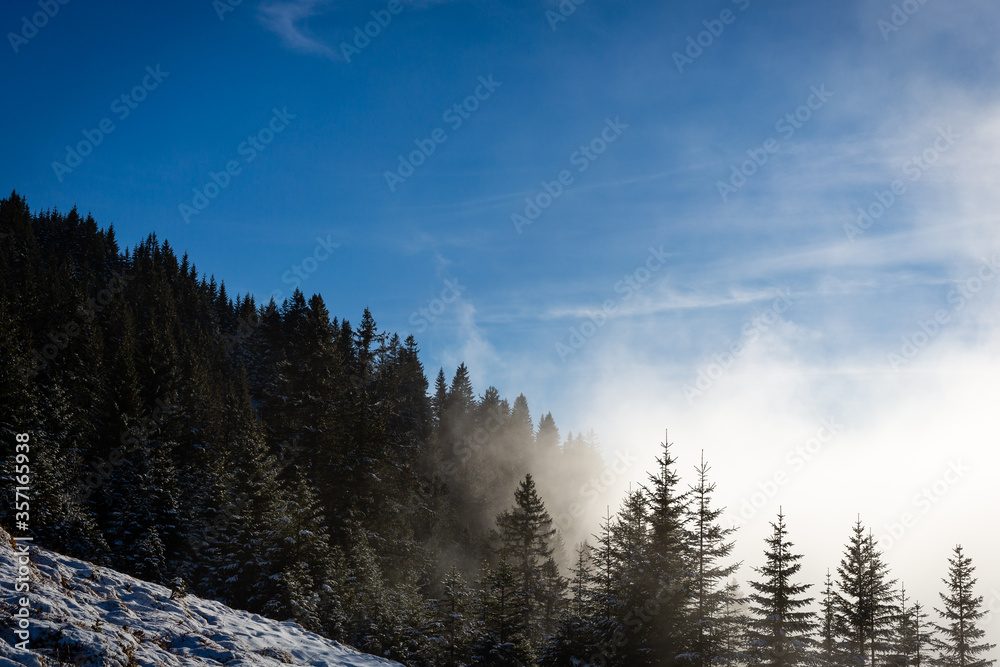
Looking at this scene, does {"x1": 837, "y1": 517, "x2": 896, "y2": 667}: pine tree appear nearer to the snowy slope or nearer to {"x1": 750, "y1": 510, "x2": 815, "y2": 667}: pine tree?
{"x1": 750, "y1": 510, "x2": 815, "y2": 667}: pine tree

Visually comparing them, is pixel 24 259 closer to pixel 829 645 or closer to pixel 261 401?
pixel 261 401

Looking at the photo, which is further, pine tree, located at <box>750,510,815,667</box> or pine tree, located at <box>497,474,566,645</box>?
pine tree, located at <box>497,474,566,645</box>

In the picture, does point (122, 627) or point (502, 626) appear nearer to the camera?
point (122, 627)

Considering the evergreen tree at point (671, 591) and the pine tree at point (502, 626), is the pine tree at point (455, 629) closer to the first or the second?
the pine tree at point (502, 626)

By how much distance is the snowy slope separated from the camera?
9914 mm

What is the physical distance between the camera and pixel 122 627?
12016mm

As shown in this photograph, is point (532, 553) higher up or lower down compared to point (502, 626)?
higher up

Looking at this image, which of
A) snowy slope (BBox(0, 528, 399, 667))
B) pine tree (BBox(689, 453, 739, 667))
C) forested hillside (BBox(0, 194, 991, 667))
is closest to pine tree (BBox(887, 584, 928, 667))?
forested hillside (BBox(0, 194, 991, 667))

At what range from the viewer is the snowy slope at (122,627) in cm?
991

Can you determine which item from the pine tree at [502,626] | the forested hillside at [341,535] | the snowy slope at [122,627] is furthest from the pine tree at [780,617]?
the snowy slope at [122,627]

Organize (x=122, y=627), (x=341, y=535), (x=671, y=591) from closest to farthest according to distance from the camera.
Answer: (x=122, y=627), (x=671, y=591), (x=341, y=535)

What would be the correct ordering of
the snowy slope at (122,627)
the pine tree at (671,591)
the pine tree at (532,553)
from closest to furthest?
the snowy slope at (122,627) < the pine tree at (671,591) < the pine tree at (532,553)

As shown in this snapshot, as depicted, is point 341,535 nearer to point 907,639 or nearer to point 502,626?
point 502,626

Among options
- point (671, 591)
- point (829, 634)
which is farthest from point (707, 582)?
point (829, 634)
